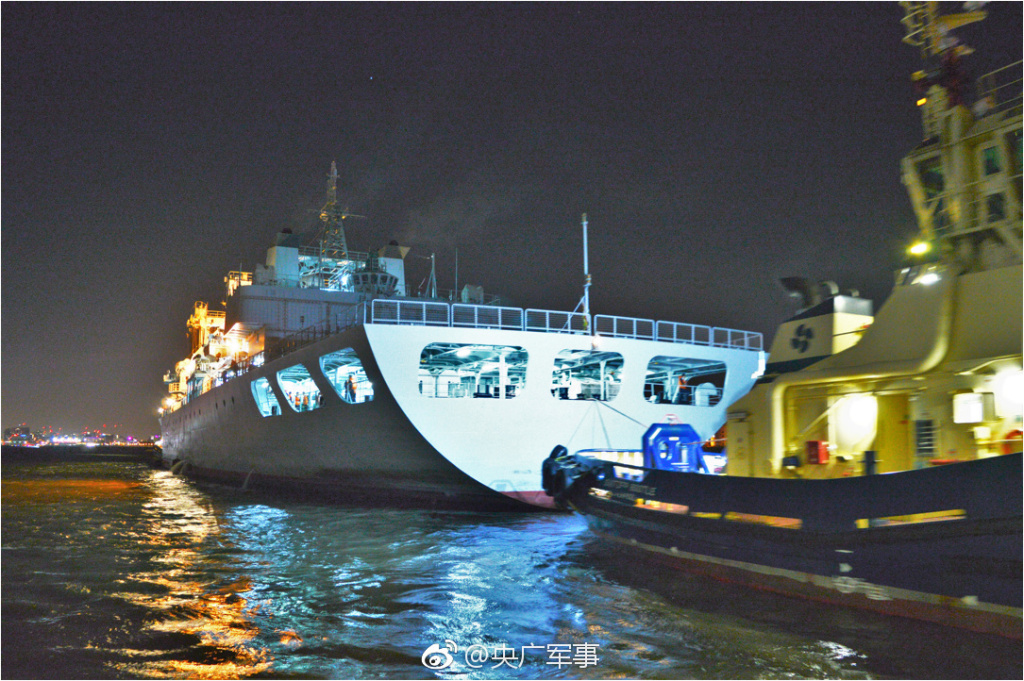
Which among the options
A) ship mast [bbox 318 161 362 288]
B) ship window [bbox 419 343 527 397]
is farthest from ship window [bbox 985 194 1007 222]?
ship mast [bbox 318 161 362 288]

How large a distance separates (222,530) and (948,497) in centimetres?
1464

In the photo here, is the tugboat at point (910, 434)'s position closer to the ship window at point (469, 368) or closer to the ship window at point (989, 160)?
the ship window at point (989, 160)

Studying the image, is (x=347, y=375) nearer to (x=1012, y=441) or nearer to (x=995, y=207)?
(x=995, y=207)

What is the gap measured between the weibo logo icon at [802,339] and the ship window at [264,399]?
67.9 feet

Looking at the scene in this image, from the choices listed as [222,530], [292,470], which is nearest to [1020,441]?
[222,530]

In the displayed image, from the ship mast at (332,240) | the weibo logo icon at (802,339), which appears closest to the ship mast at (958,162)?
the weibo logo icon at (802,339)

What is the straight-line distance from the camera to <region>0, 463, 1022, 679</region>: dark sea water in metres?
6.80

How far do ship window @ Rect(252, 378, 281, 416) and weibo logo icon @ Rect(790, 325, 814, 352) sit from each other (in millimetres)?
20698

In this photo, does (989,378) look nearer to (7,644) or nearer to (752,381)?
(7,644)

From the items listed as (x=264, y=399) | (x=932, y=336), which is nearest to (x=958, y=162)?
(x=932, y=336)

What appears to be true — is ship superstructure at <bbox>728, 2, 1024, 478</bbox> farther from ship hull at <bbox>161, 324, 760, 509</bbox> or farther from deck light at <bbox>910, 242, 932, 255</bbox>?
ship hull at <bbox>161, 324, 760, 509</bbox>

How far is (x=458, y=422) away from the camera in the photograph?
60.8 ft

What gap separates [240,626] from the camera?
814cm

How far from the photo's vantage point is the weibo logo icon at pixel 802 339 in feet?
38.0
